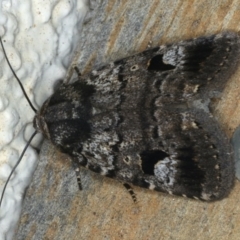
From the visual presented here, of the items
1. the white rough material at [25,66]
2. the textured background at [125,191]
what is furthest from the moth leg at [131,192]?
the white rough material at [25,66]

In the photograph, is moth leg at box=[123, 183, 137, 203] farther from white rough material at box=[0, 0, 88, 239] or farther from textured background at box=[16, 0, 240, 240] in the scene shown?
white rough material at box=[0, 0, 88, 239]

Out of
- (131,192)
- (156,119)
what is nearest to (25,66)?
(156,119)

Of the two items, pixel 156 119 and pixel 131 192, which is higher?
pixel 156 119

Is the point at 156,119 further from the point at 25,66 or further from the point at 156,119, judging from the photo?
the point at 25,66

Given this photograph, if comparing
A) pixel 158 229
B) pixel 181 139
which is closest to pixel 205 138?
pixel 181 139

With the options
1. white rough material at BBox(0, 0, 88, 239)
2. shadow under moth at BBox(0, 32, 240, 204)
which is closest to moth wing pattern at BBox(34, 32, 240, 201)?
shadow under moth at BBox(0, 32, 240, 204)

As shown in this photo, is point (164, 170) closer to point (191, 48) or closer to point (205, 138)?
point (205, 138)

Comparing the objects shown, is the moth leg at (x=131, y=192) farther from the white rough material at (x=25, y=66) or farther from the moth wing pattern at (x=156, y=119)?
the white rough material at (x=25, y=66)
